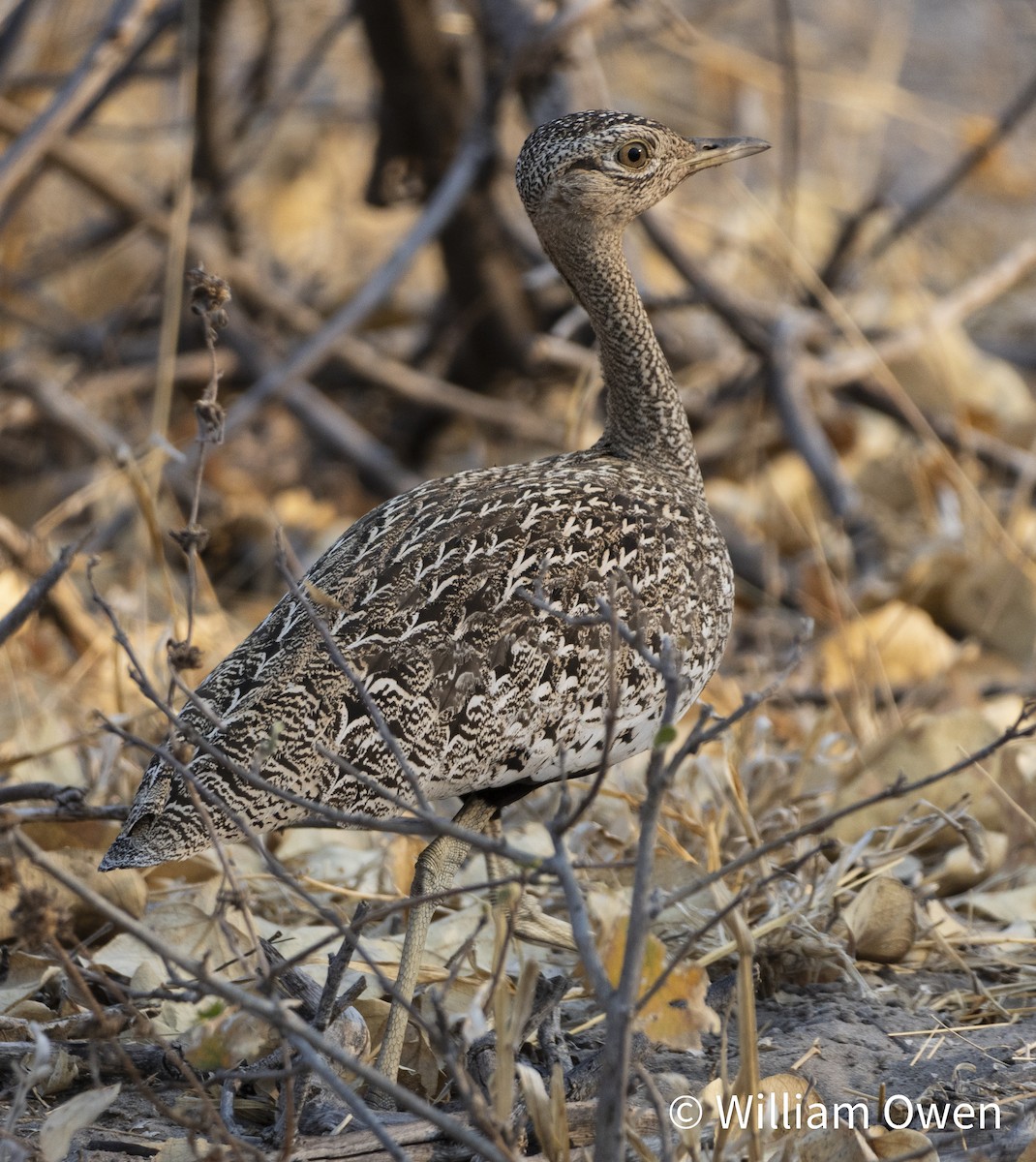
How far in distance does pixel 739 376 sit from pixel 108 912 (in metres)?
4.22

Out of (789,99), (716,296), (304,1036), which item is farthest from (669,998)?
(789,99)

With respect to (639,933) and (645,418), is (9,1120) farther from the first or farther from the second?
(645,418)

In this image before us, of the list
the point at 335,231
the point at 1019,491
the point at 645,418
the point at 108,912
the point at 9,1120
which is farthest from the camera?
the point at 335,231

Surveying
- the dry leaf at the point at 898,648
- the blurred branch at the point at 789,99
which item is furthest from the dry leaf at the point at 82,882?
the blurred branch at the point at 789,99

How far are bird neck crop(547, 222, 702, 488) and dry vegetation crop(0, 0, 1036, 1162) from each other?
2.05ft

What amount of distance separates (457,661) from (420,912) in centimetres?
44

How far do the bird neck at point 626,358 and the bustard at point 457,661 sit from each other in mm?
212

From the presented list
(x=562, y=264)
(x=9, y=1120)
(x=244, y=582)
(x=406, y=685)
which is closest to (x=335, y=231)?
(x=244, y=582)

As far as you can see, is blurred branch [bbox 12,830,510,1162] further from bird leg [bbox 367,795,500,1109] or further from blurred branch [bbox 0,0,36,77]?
blurred branch [bbox 0,0,36,77]

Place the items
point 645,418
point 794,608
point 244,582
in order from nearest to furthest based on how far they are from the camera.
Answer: point 645,418 → point 794,608 → point 244,582

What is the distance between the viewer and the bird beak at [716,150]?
308 cm

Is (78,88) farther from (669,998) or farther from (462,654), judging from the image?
(669,998)

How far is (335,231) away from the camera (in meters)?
7.41

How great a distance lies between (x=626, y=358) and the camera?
3.10 m
